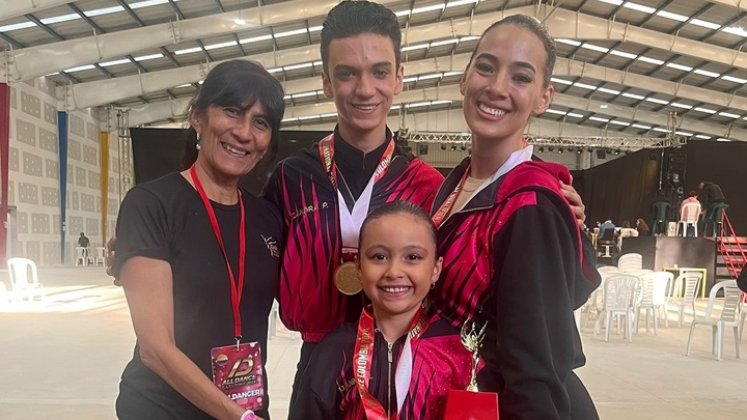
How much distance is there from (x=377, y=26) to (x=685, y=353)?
6418mm

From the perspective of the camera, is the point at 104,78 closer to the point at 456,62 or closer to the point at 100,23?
the point at 100,23

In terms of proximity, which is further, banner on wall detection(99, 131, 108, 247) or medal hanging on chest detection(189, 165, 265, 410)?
banner on wall detection(99, 131, 108, 247)

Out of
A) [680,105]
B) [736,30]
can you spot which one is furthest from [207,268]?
[680,105]

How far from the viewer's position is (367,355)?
1.22 m

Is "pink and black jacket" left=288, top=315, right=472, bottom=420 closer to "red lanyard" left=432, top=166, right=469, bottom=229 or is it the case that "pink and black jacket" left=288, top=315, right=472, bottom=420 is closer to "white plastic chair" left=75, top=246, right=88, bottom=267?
"red lanyard" left=432, top=166, right=469, bottom=229

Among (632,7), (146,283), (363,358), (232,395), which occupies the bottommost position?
(232,395)

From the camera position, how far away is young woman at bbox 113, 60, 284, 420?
50.0 inches

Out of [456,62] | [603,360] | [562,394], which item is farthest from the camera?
[456,62]

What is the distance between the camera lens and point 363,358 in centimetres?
121

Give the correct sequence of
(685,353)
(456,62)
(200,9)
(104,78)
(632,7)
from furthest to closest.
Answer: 1. (456,62)
2. (104,78)
3. (632,7)
4. (200,9)
5. (685,353)

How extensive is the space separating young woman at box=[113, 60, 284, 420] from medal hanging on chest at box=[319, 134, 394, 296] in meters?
0.18

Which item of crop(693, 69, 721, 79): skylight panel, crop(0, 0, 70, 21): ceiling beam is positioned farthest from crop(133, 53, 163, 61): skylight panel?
crop(693, 69, 721, 79): skylight panel

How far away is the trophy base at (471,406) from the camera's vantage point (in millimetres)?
998

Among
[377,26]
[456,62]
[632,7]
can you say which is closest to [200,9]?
[456,62]
